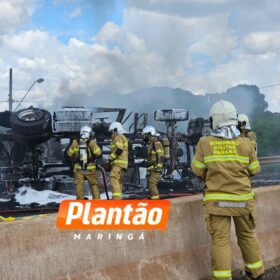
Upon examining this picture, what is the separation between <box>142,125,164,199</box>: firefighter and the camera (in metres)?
9.72

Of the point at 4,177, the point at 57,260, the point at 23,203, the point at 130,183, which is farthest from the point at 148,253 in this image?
the point at 130,183

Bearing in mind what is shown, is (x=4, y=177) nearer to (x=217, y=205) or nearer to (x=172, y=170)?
(x=172, y=170)

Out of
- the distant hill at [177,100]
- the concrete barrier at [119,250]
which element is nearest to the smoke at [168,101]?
the distant hill at [177,100]

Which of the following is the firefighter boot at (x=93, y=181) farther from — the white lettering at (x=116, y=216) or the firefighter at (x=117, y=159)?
the white lettering at (x=116, y=216)

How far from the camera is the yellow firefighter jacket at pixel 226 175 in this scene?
3.76 m

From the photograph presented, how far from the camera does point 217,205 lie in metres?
3.75

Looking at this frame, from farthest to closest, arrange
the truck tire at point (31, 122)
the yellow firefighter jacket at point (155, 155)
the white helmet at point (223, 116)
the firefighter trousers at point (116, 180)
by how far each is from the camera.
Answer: the truck tire at point (31, 122) < the yellow firefighter jacket at point (155, 155) < the firefighter trousers at point (116, 180) < the white helmet at point (223, 116)

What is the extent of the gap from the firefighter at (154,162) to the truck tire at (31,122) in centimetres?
223

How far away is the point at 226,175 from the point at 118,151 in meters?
5.09

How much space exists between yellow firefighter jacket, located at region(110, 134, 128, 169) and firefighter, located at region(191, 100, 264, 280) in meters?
4.91

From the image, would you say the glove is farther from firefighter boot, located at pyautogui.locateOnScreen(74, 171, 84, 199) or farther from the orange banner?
the orange banner

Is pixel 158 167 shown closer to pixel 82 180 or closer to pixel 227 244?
pixel 82 180

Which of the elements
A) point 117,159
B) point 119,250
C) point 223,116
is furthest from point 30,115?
point 119,250

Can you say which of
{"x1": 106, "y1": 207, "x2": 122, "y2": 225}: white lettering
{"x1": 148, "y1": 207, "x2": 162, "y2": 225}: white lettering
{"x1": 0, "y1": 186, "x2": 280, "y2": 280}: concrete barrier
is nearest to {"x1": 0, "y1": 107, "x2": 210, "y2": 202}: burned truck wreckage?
{"x1": 0, "y1": 186, "x2": 280, "y2": 280}: concrete barrier
